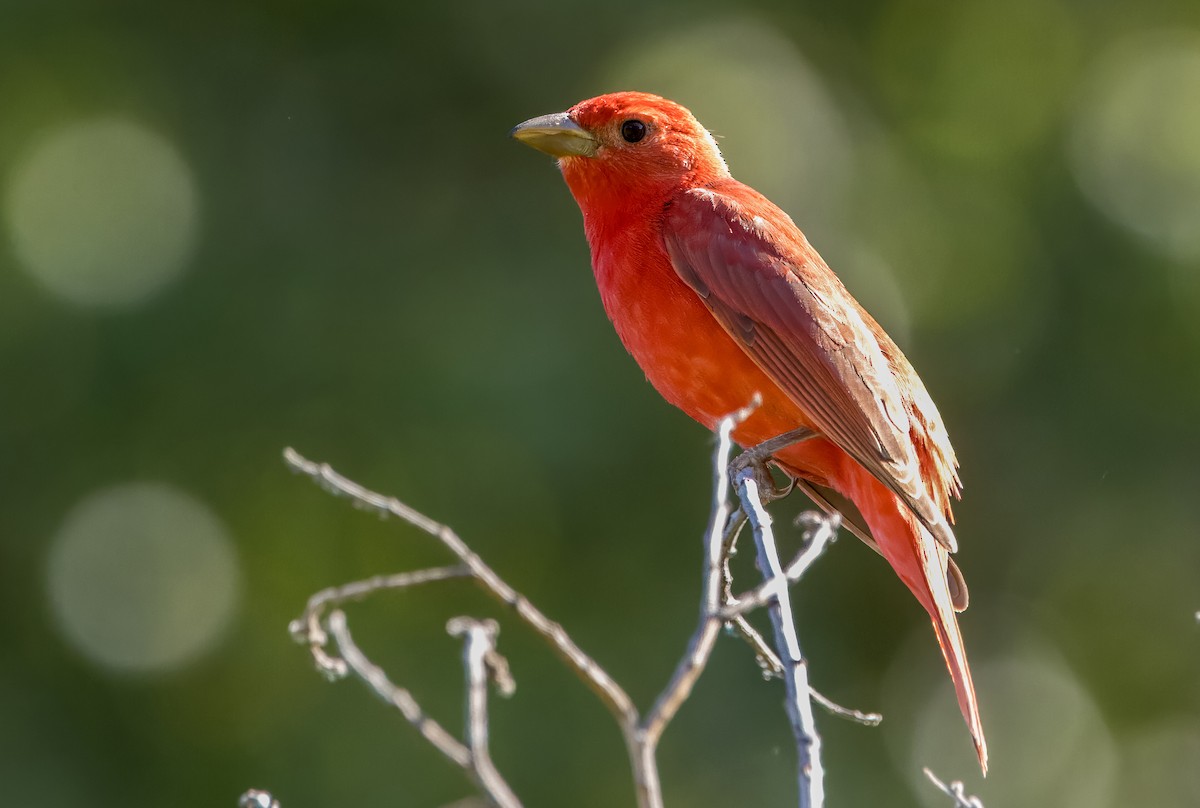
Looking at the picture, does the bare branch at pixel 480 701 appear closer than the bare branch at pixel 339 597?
Yes

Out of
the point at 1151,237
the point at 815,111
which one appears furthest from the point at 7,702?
the point at 1151,237

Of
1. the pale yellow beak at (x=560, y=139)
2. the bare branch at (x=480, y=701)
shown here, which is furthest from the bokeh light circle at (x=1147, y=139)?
the bare branch at (x=480, y=701)

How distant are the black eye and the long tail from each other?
1084 millimetres

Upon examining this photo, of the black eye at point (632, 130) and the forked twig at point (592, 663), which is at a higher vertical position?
the black eye at point (632, 130)

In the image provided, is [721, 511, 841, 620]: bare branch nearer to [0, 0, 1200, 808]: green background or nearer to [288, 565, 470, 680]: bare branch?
[288, 565, 470, 680]: bare branch

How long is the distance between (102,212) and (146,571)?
71.0 inches

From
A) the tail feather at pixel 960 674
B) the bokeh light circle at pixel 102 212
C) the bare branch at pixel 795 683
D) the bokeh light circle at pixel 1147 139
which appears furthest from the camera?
the bokeh light circle at pixel 102 212

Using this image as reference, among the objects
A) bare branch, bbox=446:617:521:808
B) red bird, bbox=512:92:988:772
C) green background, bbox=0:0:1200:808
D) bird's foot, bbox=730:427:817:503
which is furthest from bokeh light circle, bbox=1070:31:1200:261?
bare branch, bbox=446:617:521:808

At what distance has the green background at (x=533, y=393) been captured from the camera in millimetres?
6934

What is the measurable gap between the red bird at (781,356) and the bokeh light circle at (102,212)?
4017mm

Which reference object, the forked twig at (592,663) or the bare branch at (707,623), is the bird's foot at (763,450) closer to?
the forked twig at (592,663)

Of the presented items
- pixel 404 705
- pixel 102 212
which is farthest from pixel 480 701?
pixel 102 212

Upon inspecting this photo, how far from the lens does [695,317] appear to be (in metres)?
3.67

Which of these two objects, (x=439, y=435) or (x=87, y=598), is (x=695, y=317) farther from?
(x=87, y=598)
